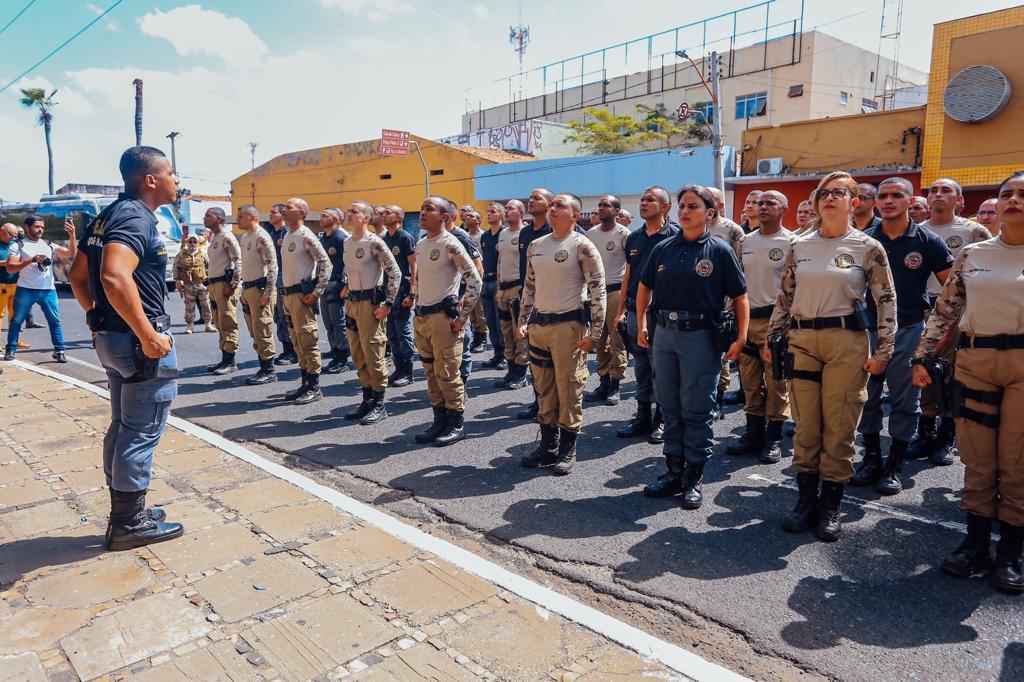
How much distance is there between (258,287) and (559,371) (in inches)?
192

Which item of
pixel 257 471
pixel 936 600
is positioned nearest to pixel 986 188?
pixel 936 600

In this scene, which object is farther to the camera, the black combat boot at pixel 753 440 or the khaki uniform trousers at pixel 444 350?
the khaki uniform trousers at pixel 444 350

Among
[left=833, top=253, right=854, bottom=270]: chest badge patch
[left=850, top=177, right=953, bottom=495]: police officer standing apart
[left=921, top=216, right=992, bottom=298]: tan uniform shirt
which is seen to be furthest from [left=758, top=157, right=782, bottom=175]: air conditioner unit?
[left=833, top=253, right=854, bottom=270]: chest badge patch

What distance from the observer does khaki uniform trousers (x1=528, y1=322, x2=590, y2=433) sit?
5.09 metres

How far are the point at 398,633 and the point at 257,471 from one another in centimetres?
263

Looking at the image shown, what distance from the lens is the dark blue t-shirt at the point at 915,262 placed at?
488 cm

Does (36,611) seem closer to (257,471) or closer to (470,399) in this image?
(257,471)

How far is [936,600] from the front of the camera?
129 inches

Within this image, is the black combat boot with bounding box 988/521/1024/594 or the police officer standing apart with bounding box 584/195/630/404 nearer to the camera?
the black combat boot with bounding box 988/521/1024/594

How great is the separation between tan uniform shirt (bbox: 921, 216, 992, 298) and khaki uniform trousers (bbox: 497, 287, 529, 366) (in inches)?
163

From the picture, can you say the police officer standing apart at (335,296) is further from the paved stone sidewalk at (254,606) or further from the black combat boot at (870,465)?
the black combat boot at (870,465)

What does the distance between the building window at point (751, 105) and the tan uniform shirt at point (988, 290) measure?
3609cm

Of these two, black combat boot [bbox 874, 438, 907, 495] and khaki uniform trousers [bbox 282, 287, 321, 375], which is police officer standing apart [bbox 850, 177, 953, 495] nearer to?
black combat boot [bbox 874, 438, 907, 495]

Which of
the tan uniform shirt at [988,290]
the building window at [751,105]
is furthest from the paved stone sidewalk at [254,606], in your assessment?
the building window at [751,105]
